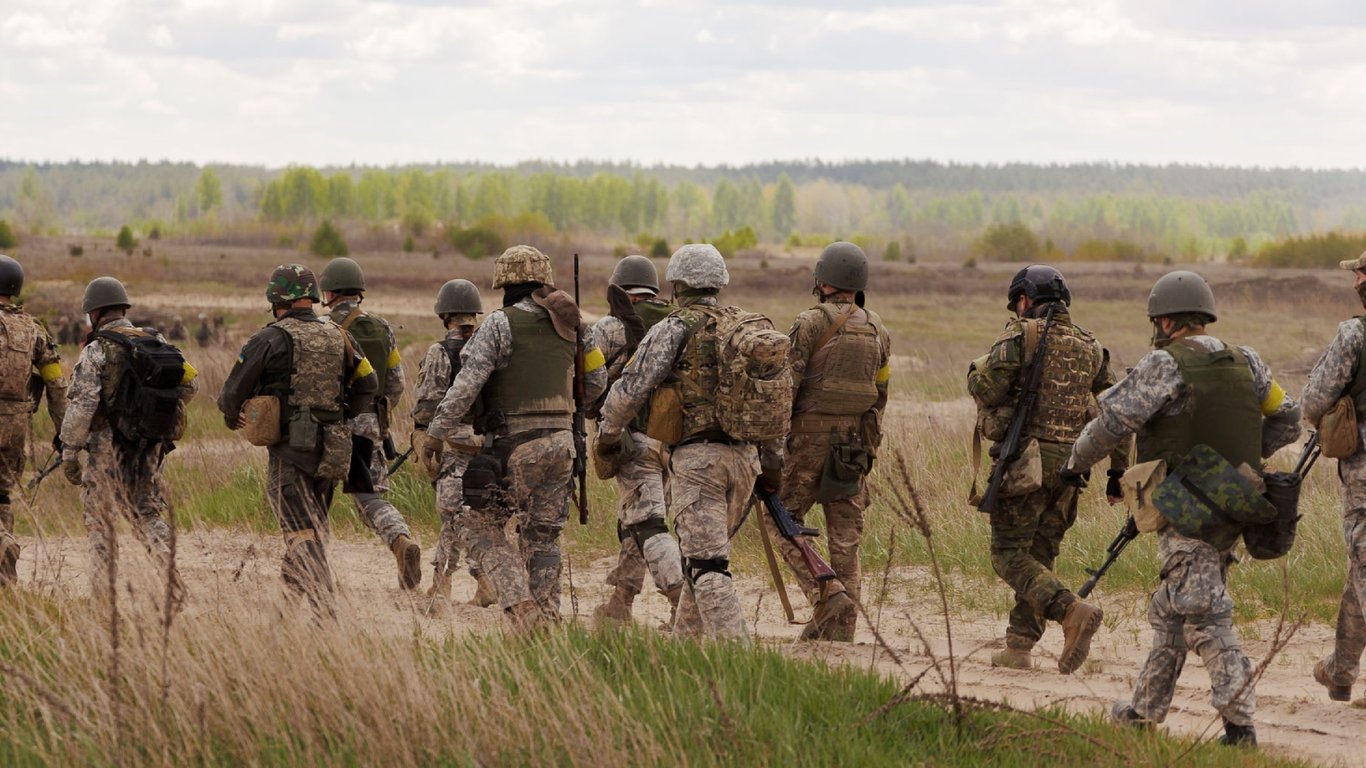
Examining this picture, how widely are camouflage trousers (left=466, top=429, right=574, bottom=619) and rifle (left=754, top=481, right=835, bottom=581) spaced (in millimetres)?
977

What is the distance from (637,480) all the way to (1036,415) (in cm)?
204

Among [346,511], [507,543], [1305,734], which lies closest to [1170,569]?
[1305,734]

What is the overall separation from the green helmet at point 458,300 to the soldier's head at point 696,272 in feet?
7.38

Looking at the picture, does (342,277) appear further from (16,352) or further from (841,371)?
(841,371)

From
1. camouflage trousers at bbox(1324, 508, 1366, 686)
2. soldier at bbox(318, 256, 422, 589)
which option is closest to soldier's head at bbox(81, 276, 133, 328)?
soldier at bbox(318, 256, 422, 589)

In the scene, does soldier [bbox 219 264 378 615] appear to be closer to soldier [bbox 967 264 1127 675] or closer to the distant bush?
soldier [bbox 967 264 1127 675]

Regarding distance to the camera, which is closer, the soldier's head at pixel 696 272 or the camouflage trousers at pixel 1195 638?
the camouflage trousers at pixel 1195 638

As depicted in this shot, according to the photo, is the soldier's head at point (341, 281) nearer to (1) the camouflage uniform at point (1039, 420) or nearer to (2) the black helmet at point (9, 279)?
(2) the black helmet at point (9, 279)

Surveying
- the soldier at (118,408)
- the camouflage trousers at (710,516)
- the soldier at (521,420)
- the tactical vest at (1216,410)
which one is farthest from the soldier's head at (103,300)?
the tactical vest at (1216,410)

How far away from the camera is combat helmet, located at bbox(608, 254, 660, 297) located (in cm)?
821

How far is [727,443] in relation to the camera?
22.2ft

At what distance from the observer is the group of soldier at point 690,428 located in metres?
5.79

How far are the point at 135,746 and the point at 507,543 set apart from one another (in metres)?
2.58

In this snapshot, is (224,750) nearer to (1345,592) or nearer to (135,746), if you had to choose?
(135,746)
